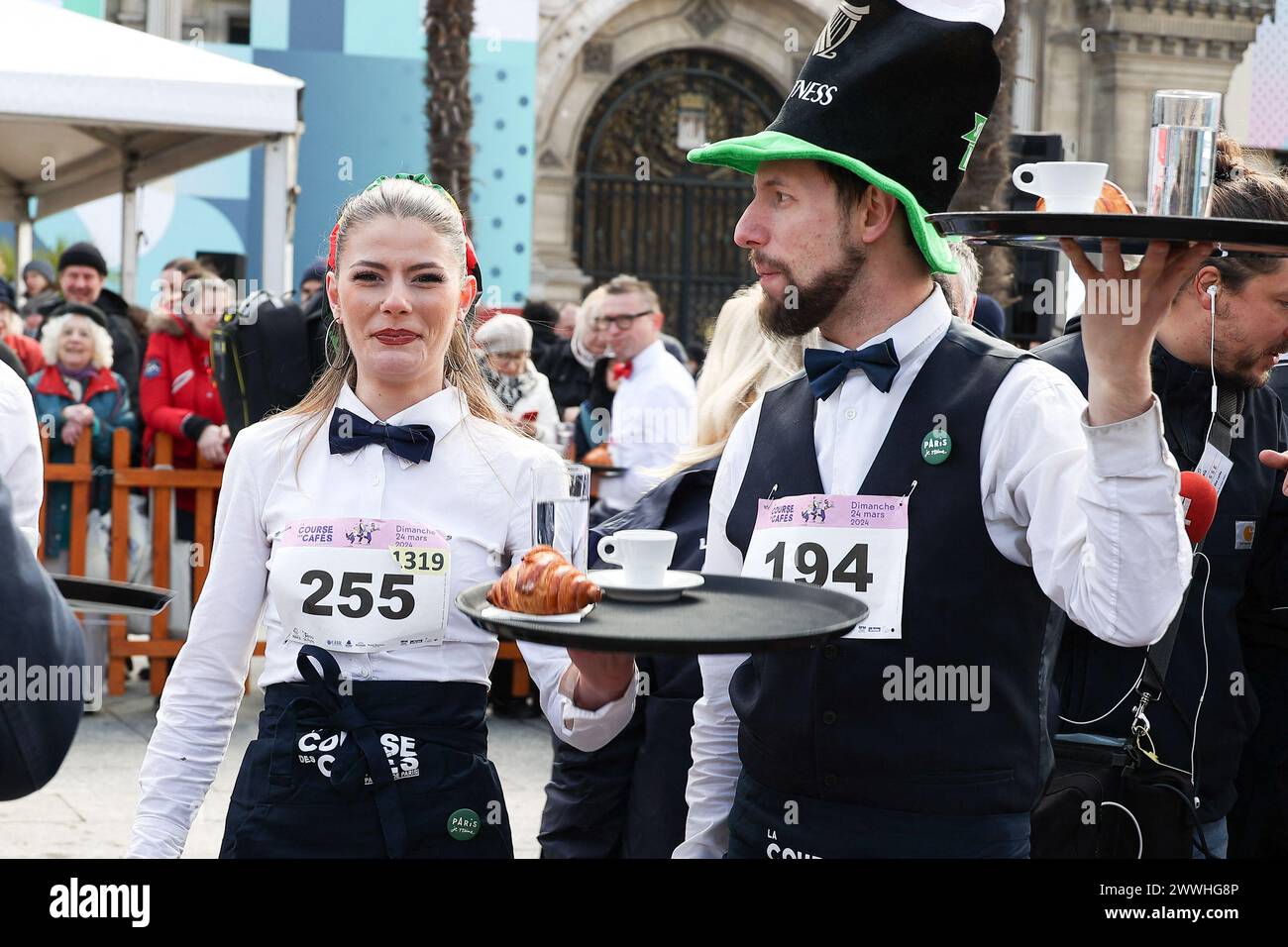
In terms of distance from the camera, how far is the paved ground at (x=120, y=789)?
204 inches

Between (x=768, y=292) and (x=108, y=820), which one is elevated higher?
(x=768, y=292)

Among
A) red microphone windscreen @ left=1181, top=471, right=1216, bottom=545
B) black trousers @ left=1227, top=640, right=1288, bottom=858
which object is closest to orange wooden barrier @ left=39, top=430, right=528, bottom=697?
black trousers @ left=1227, top=640, right=1288, bottom=858

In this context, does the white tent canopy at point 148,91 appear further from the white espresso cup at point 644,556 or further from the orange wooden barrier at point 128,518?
the white espresso cup at point 644,556

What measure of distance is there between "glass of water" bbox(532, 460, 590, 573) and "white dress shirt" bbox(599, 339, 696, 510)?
15.6 feet

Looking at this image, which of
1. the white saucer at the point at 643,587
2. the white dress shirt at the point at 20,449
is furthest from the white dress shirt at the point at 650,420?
the white saucer at the point at 643,587

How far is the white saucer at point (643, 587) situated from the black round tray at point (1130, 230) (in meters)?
0.62

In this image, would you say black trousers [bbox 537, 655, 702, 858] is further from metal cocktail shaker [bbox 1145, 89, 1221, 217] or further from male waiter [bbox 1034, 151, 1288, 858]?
metal cocktail shaker [bbox 1145, 89, 1221, 217]

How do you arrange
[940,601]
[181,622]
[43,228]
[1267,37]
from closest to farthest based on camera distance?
[940,601] < [181,622] < [43,228] < [1267,37]

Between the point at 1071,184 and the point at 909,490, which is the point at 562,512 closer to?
the point at 909,490

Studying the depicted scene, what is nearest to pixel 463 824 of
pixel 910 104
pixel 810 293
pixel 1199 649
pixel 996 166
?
pixel 810 293
